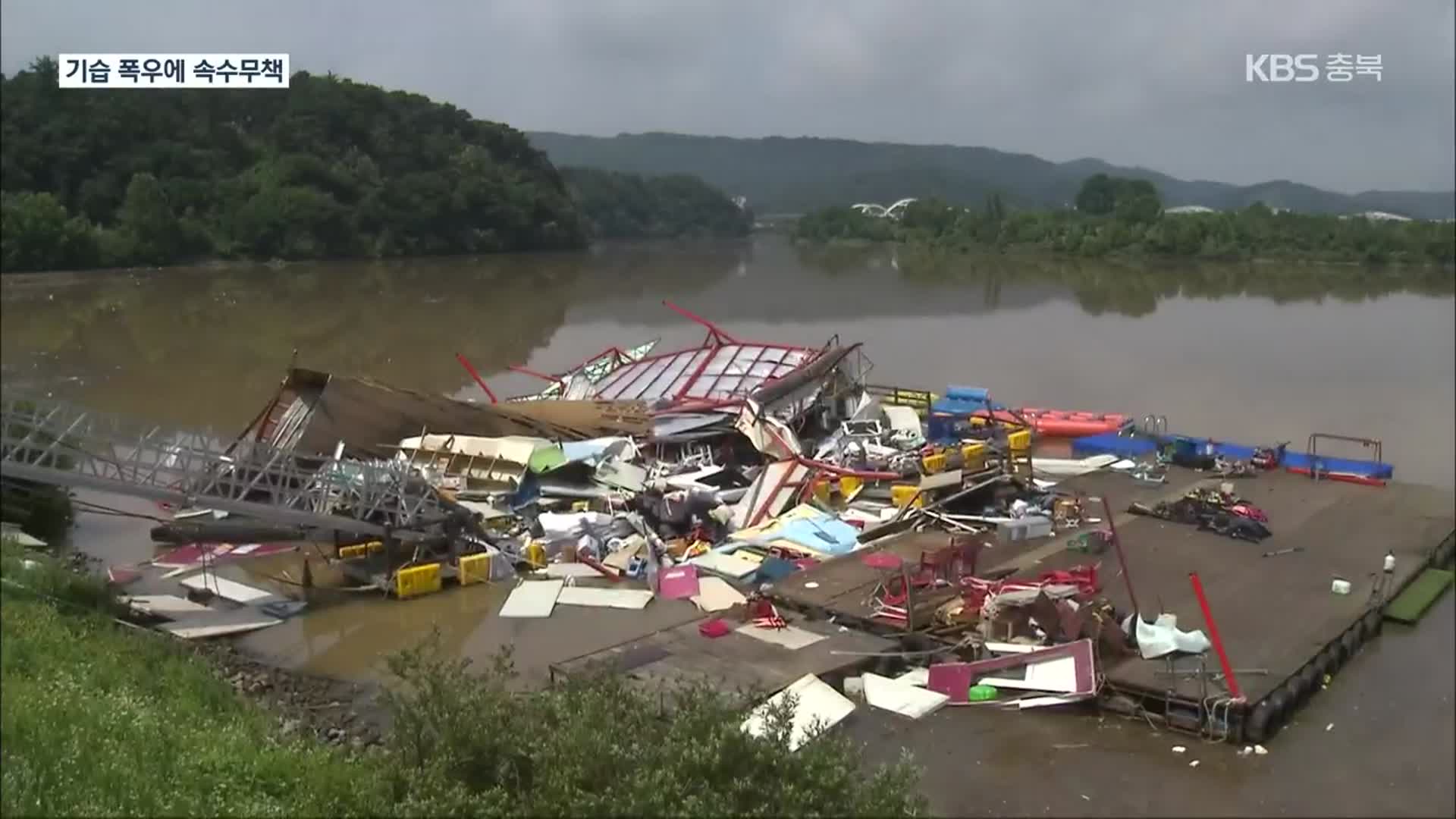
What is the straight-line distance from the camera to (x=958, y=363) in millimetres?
29656

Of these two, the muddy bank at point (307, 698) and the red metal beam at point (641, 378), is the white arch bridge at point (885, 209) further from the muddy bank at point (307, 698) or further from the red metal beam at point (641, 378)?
the muddy bank at point (307, 698)

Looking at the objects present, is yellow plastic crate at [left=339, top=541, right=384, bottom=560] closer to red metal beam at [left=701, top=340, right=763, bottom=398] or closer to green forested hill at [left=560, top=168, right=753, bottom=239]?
red metal beam at [left=701, top=340, right=763, bottom=398]

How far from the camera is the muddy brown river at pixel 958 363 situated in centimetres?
767

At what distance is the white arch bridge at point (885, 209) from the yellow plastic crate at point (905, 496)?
67442 mm

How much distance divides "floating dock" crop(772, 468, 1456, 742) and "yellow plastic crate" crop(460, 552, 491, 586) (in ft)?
10.1

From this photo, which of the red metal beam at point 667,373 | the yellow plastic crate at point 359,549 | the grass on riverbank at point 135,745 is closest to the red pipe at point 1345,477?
the red metal beam at point 667,373

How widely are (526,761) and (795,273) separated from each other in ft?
191

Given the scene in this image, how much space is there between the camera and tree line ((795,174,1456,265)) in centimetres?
3944

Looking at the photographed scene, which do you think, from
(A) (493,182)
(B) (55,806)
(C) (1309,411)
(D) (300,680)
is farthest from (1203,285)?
(B) (55,806)

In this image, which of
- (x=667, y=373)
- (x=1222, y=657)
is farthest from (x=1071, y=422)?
(x=1222, y=657)

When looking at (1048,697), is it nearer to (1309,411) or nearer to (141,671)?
(141,671)

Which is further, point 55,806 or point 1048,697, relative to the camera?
point 1048,697

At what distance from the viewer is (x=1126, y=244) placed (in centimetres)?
6091

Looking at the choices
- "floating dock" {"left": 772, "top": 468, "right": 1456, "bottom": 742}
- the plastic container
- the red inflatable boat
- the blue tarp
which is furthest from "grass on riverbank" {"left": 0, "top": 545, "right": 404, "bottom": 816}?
the red inflatable boat
